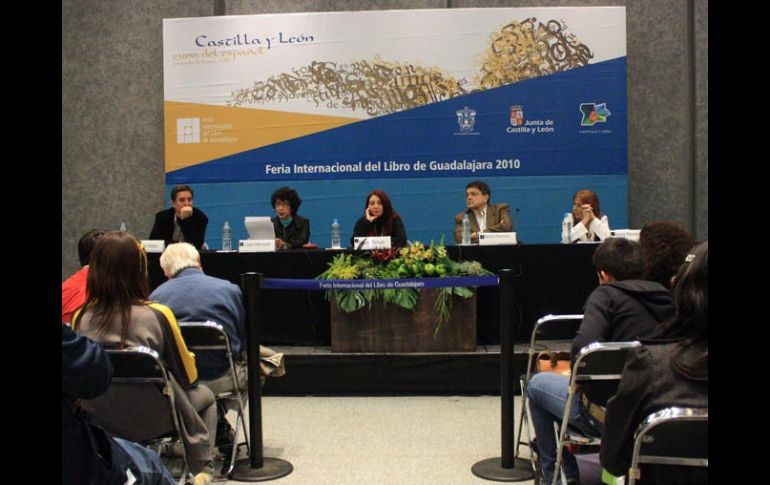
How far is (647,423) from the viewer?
1601mm

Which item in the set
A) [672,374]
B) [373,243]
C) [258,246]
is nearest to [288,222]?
[258,246]

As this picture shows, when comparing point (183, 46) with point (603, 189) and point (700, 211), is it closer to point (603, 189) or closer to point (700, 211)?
point (603, 189)

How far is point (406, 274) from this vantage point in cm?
424

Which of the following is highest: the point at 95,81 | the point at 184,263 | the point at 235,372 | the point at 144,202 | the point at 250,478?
the point at 95,81

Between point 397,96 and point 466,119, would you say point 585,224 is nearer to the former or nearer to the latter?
point 466,119

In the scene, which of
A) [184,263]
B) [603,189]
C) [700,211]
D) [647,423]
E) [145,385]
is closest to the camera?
[647,423]

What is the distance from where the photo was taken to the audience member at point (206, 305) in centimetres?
305

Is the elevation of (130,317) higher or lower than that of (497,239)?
lower

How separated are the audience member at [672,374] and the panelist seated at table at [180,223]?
4253 mm

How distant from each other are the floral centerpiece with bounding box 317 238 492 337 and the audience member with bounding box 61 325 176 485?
8.92 feet

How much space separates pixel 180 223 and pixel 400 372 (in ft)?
7.14

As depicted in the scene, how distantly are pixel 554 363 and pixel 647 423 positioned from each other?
4.59ft

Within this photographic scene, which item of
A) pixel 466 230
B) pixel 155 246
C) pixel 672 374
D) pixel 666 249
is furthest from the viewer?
pixel 466 230

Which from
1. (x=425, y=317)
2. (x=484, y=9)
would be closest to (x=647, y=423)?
(x=425, y=317)
